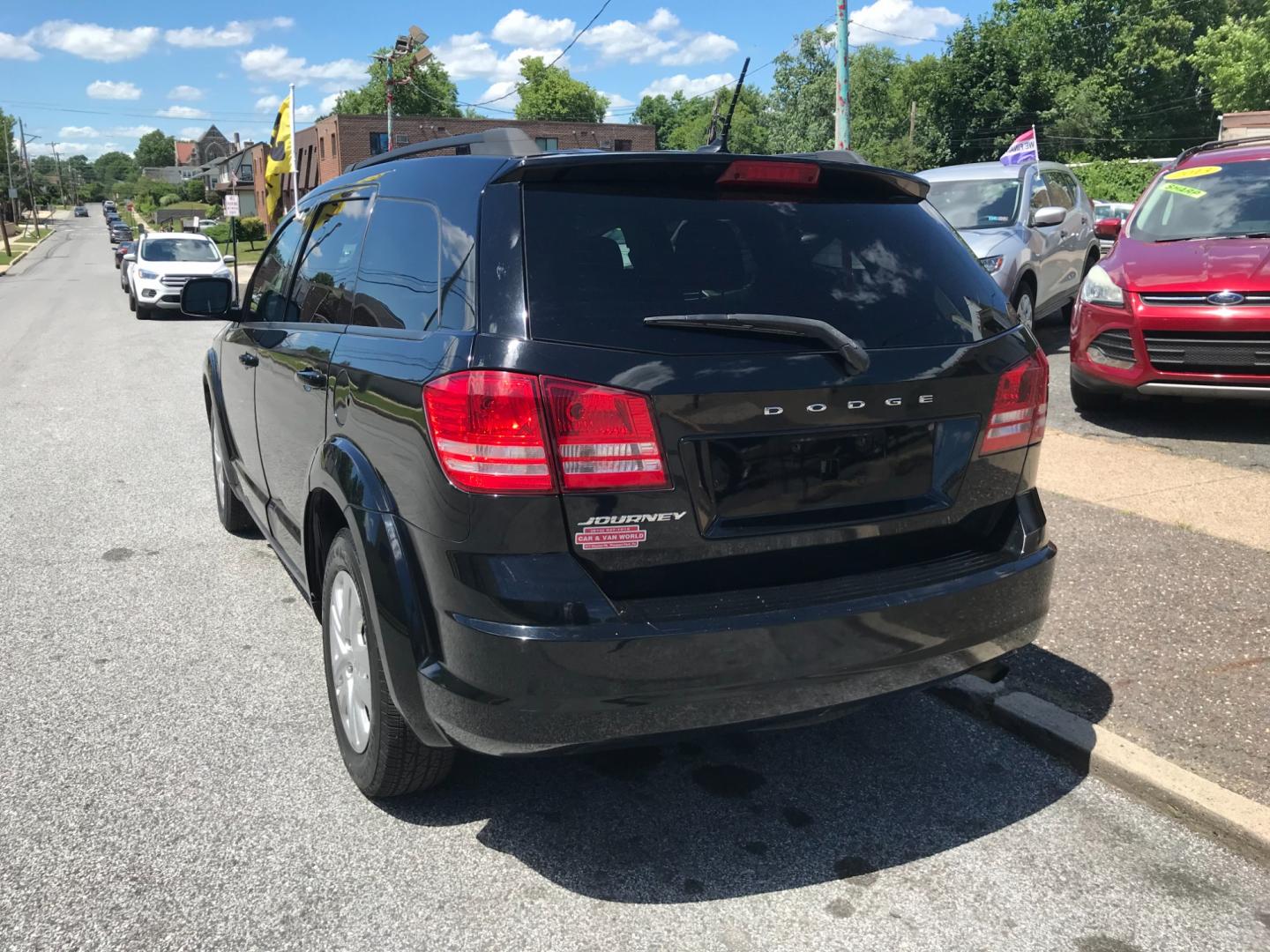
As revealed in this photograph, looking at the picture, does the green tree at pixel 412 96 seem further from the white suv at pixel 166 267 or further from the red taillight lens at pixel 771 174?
the red taillight lens at pixel 771 174

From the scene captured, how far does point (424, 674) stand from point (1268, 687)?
297 cm

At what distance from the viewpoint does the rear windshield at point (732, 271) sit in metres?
2.60

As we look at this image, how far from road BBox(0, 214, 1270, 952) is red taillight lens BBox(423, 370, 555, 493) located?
1108mm

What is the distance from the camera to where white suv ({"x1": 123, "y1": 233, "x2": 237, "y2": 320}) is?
2148cm

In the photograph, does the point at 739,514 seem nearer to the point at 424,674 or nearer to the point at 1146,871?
the point at 424,674

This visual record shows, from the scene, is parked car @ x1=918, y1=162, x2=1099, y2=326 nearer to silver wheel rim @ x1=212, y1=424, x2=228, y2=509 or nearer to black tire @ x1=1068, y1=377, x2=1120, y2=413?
black tire @ x1=1068, y1=377, x2=1120, y2=413

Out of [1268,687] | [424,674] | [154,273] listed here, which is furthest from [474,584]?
[154,273]

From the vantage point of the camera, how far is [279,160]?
24656 mm

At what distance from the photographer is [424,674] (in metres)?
2.66

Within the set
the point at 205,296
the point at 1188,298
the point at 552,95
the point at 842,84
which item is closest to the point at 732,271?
the point at 205,296

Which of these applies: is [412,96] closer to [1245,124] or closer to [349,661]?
[1245,124]

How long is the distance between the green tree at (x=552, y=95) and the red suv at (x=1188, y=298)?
104756mm

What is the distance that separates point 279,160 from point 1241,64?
1817 inches

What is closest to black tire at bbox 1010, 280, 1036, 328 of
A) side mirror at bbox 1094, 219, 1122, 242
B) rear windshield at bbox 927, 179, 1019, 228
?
rear windshield at bbox 927, 179, 1019, 228
